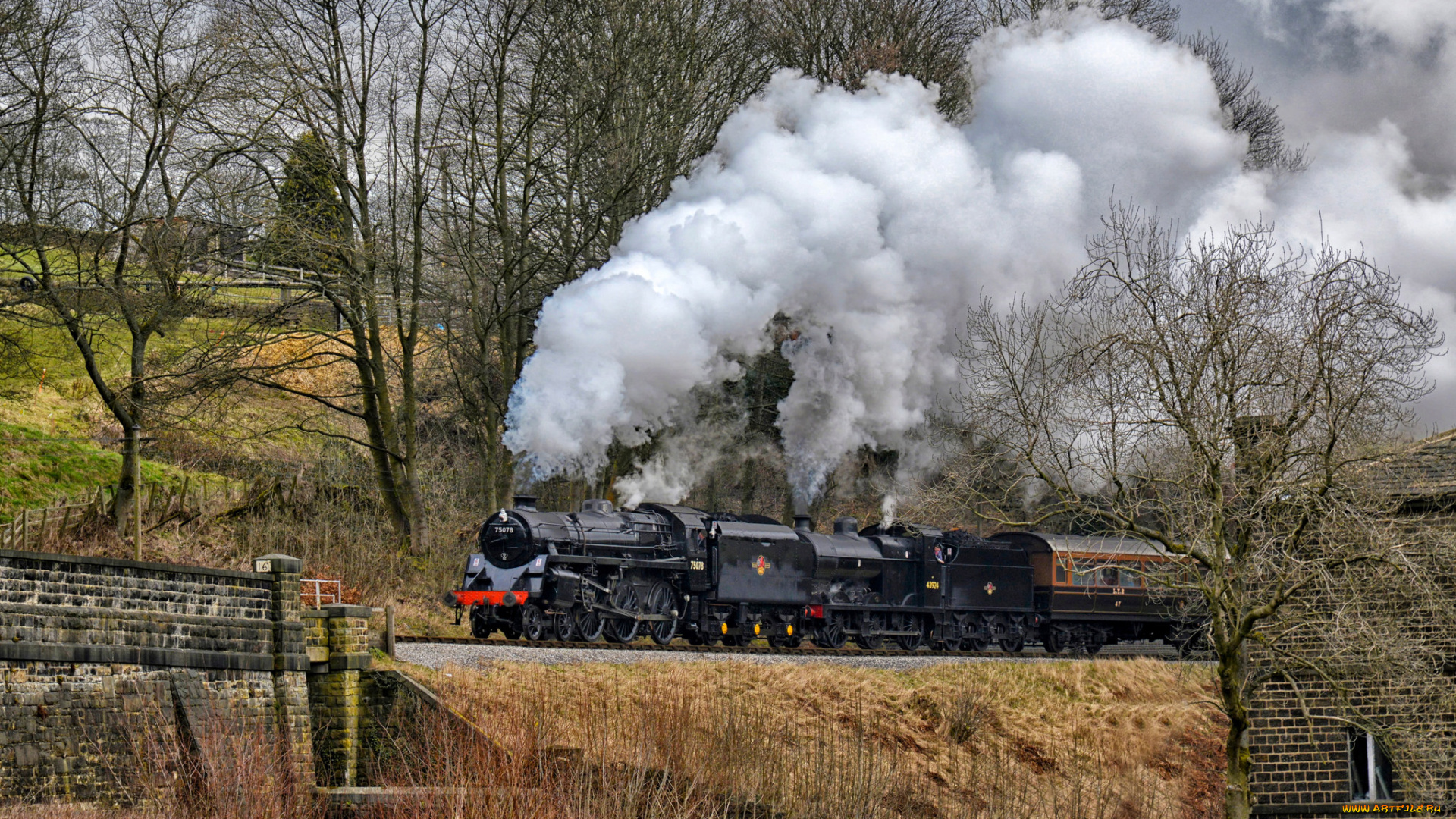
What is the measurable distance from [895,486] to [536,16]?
14.6 m

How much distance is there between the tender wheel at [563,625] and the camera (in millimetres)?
21484

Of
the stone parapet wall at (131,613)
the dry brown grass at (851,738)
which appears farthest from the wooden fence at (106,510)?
the dry brown grass at (851,738)

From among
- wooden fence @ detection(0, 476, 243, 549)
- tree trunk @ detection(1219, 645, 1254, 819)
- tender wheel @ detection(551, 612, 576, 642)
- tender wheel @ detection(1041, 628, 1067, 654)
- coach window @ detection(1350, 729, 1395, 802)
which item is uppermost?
wooden fence @ detection(0, 476, 243, 549)

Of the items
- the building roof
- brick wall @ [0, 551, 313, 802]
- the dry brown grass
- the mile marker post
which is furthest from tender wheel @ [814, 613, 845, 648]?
the mile marker post

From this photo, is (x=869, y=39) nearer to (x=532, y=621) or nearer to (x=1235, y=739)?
(x=532, y=621)

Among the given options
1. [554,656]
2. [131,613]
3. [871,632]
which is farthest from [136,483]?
[871,632]

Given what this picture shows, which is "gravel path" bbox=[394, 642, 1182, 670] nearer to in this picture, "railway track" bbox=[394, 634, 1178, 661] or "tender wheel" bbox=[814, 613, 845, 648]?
"railway track" bbox=[394, 634, 1178, 661]

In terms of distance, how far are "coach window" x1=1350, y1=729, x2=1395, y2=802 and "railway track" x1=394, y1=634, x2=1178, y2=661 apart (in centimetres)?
694

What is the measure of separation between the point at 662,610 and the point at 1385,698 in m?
10.8

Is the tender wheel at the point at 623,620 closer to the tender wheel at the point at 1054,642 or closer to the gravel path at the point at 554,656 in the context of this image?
the gravel path at the point at 554,656

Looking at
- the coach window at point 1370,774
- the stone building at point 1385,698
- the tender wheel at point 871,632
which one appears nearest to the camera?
the stone building at point 1385,698

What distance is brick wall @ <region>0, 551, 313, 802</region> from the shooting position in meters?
14.0

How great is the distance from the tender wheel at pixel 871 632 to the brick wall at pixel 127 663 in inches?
444

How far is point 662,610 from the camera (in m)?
22.6
